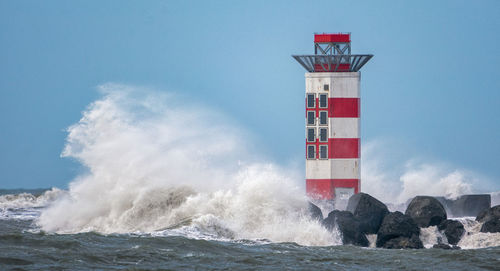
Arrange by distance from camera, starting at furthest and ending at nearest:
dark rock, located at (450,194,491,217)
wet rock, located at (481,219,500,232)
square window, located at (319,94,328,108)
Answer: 1. square window, located at (319,94,328,108)
2. dark rock, located at (450,194,491,217)
3. wet rock, located at (481,219,500,232)

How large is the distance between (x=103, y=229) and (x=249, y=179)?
3754 millimetres

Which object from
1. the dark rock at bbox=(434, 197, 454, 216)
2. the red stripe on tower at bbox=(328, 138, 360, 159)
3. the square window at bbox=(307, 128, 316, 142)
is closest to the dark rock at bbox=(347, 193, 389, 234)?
the red stripe on tower at bbox=(328, 138, 360, 159)

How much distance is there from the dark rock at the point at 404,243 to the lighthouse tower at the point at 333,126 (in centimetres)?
509

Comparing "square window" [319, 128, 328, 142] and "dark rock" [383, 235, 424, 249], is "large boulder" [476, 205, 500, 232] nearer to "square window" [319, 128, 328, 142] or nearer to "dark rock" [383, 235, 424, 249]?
"dark rock" [383, 235, 424, 249]

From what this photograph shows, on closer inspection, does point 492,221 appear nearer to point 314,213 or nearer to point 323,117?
point 314,213

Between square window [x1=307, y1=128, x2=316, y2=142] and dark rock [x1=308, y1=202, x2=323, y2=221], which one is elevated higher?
square window [x1=307, y1=128, x2=316, y2=142]

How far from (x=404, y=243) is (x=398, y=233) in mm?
268

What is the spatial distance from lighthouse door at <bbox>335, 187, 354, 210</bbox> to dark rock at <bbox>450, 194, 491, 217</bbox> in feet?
9.35

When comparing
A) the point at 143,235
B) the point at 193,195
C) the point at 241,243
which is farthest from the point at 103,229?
the point at 241,243

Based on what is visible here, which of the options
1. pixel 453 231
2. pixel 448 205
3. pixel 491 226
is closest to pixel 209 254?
pixel 453 231

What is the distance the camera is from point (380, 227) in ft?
51.7

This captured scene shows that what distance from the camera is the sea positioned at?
36.8 ft

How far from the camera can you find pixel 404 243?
49.3 ft

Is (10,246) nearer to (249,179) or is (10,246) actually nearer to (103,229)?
(103,229)
